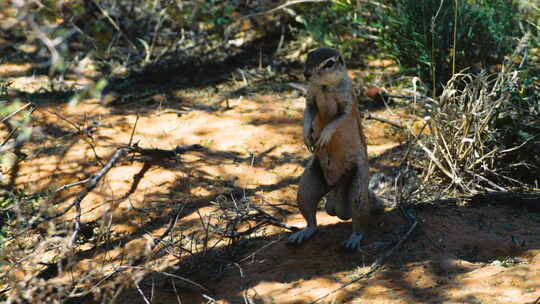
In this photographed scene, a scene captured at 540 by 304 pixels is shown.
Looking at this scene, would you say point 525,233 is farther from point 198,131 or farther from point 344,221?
point 198,131

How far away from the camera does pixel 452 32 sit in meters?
6.49

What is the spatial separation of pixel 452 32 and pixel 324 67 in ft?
10.8

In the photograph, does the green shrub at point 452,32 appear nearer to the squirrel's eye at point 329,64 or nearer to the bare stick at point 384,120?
the bare stick at point 384,120

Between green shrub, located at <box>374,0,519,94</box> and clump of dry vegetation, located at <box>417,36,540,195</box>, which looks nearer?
clump of dry vegetation, located at <box>417,36,540,195</box>

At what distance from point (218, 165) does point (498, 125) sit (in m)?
2.58

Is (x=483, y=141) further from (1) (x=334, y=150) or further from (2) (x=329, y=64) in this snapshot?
(2) (x=329, y=64)

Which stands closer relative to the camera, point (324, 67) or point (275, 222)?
point (324, 67)

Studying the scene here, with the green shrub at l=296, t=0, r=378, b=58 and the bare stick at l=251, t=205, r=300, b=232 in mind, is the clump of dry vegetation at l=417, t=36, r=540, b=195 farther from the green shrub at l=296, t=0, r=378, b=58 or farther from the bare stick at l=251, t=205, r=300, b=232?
the green shrub at l=296, t=0, r=378, b=58

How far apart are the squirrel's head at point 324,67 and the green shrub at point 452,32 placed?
2694 millimetres

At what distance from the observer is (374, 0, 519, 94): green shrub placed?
6.30m

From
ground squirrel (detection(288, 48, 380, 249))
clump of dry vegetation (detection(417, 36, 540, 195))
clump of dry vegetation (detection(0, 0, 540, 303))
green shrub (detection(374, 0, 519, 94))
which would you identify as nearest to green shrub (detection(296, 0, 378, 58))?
clump of dry vegetation (detection(0, 0, 540, 303))

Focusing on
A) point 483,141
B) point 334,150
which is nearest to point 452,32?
point 483,141

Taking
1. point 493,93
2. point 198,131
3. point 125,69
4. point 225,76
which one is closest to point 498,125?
point 493,93

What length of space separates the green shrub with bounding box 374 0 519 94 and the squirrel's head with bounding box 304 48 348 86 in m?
2.69
